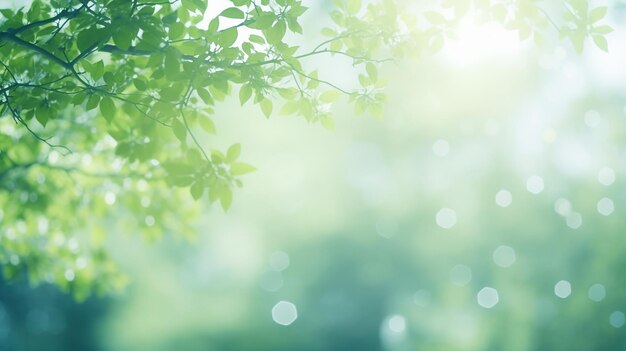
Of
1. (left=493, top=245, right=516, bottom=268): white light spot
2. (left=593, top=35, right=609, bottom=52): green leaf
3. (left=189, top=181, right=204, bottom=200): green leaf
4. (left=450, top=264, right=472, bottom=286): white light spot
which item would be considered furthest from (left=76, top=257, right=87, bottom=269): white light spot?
(left=450, top=264, right=472, bottom=286): white light spot

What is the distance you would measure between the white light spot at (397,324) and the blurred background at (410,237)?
5 centimetres

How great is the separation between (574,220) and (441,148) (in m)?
4.03

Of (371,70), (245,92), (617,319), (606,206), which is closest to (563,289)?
(617,319)

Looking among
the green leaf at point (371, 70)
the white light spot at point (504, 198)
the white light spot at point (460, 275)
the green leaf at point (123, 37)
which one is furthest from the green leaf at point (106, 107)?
the white light spot at point (460, 275)

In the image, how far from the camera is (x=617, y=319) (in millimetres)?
→ 12891

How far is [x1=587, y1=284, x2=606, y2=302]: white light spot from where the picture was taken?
13089 mm

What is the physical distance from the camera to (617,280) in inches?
484

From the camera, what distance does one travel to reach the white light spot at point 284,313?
17859 mm

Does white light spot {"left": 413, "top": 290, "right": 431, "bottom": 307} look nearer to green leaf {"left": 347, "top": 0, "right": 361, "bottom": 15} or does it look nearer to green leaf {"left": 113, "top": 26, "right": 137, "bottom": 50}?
green leaf {"left": 347, "top": 0, "right": 361, "bottom": 15}

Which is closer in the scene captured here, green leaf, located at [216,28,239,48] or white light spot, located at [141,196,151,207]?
green leaf, located at [216,28,239,48]

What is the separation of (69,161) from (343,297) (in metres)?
14.8

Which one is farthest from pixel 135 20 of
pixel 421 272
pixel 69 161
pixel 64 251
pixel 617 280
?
pixel 421 272

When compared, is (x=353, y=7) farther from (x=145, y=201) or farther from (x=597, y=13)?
(x=145, y=201)

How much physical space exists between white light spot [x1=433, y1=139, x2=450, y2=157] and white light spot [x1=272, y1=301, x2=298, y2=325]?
6980 mm
